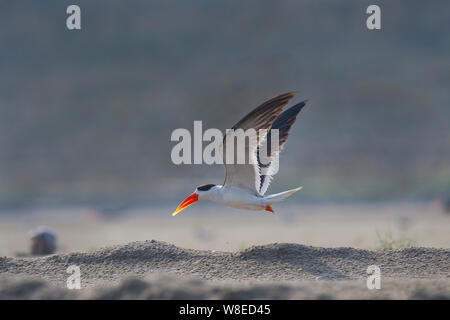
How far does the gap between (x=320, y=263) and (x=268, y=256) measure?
506mm

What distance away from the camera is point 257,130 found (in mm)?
6387

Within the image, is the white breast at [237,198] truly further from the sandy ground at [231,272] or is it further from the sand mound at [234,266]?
the sand mound at [234,266]

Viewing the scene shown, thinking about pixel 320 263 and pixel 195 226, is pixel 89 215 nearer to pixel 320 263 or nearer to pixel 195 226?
pixel 195 226

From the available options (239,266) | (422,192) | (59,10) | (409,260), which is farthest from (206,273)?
(59,10)

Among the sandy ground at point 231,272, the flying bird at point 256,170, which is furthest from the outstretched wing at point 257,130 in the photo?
the sandy ground at point 231,272

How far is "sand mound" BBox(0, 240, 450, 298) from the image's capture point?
551 cm

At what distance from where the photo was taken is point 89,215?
71.2 feet

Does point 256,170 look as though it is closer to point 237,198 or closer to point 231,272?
point 237,198

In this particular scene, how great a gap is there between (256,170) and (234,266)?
1.14 meters

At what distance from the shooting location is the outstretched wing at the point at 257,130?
6.31 m

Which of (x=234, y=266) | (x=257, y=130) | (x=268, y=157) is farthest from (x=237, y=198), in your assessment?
(x=234, y=266)

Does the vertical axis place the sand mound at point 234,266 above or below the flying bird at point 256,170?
below

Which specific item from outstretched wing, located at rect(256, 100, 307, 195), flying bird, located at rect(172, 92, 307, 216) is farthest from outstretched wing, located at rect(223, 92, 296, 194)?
outstretched wing, located at rect(256, 100, 307, 195)

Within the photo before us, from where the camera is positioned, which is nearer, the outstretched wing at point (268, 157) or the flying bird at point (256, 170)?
the flying bird at point (256, 170)
